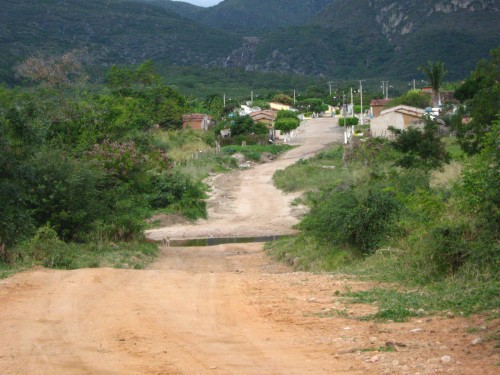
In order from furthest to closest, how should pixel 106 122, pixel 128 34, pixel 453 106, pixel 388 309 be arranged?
pixel 128 34 < pixel 453 106 < pixel 106 122 < pixel 388 309

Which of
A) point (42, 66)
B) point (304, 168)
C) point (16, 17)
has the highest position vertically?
point (16, 17)

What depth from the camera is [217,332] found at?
10477mm

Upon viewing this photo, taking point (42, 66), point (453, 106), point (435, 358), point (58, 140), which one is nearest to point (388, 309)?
point (435, 358)

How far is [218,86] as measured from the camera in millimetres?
158375

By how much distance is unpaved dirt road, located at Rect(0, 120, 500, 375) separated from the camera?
852cm

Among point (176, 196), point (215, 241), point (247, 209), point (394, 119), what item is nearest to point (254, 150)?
point (394, 119)

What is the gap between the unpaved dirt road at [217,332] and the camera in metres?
8.52

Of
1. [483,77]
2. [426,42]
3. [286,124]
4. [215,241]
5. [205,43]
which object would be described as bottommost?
[215,241]

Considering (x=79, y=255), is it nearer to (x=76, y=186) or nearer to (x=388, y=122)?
(x=76, y=186)

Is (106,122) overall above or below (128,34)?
below

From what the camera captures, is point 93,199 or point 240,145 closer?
point 93,199

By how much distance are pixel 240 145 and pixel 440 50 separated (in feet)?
308

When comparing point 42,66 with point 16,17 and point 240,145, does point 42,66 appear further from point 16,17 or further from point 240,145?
point 16,17

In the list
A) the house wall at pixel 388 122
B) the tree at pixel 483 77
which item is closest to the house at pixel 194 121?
the house wall at pixel 388 122
